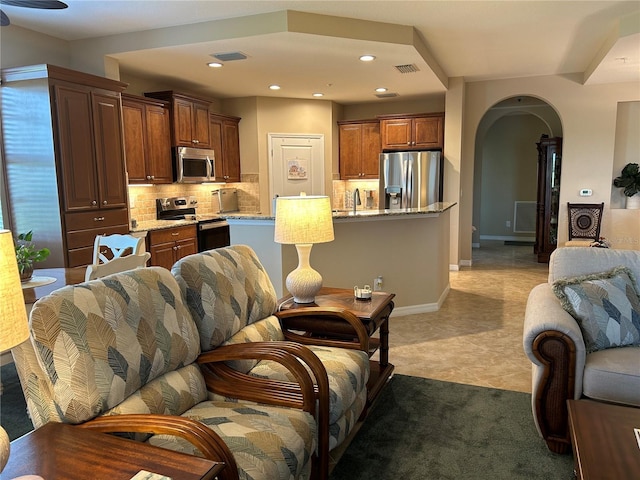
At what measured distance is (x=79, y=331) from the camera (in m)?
1.48

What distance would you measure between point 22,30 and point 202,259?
135 inches

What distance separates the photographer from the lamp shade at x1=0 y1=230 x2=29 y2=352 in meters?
1.05

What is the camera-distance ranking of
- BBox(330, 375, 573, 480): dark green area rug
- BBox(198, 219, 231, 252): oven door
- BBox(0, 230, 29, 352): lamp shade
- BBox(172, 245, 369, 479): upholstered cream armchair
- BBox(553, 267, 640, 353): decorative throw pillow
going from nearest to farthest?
BBox(0, 230, 29, 352): lamp shade → BBox(172, 245, 369, 479): upholstered cream armchair → BBox(330, 375, 573, 480): dark green area rug → BBox(553, 267, 640, 353): decorative throw pillow → BBox(198, 219, 231, 252): oven door

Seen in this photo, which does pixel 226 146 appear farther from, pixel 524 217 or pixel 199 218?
pixel 524 217

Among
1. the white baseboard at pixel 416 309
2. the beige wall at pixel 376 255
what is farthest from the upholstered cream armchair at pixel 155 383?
the white baseboard at pixel 416 309

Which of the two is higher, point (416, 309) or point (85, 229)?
point (85, 229)

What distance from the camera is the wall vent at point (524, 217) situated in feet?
31.1

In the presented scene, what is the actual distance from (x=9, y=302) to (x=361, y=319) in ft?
5.74

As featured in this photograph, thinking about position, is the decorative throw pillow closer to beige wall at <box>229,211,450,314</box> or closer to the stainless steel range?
beige wall at <box>229,211,450,314</box>

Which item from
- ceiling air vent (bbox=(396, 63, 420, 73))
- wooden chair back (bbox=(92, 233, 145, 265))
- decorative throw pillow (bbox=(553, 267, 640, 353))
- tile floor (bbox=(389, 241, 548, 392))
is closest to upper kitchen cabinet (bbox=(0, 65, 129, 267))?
wooden chair back (bbox=(92, 233, 145, 265))

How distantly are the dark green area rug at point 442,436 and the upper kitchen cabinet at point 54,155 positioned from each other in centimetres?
138

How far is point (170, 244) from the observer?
514cm

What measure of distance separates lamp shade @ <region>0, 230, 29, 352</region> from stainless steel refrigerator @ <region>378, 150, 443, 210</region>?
5.95 metres

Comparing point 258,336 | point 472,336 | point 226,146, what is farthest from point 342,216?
point 226,146
